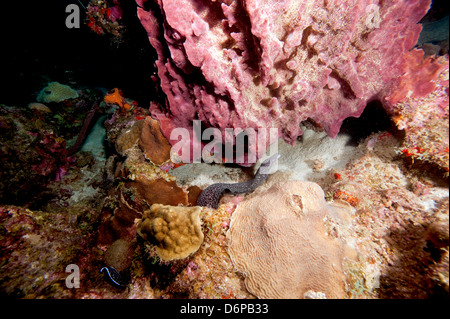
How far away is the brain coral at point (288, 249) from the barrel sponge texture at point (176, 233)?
0.42m

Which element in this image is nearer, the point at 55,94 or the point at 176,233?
the point at 176,233

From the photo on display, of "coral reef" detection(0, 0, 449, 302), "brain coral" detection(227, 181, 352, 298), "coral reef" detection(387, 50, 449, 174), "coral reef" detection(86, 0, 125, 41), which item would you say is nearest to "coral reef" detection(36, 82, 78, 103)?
"coral reef" detection(0, 0, 449, 302)

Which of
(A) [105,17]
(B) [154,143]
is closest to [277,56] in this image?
(B) [154,143]

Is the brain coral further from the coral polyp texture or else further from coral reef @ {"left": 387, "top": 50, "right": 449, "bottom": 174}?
coral reef @ {"left": 387, "top": 50, "right": 449, "bottom": 174}

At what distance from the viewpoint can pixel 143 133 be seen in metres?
3.75

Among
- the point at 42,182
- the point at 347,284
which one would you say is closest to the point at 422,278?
the point at 347,284

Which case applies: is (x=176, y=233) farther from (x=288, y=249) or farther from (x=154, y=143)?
(x=154, y=143)

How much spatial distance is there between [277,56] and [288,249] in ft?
8.46

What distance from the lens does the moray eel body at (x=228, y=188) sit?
10.8 ft

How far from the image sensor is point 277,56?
267 centimetres

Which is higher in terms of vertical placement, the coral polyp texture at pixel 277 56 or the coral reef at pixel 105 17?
the coral reef at pixel 105 17

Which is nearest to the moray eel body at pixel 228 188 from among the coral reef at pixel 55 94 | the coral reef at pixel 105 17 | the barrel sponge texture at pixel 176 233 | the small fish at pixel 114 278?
the barrel sponge texture at pixel 176 233

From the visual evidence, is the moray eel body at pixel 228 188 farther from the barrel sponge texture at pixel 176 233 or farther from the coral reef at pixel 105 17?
the coral reef at pixel 105 17
